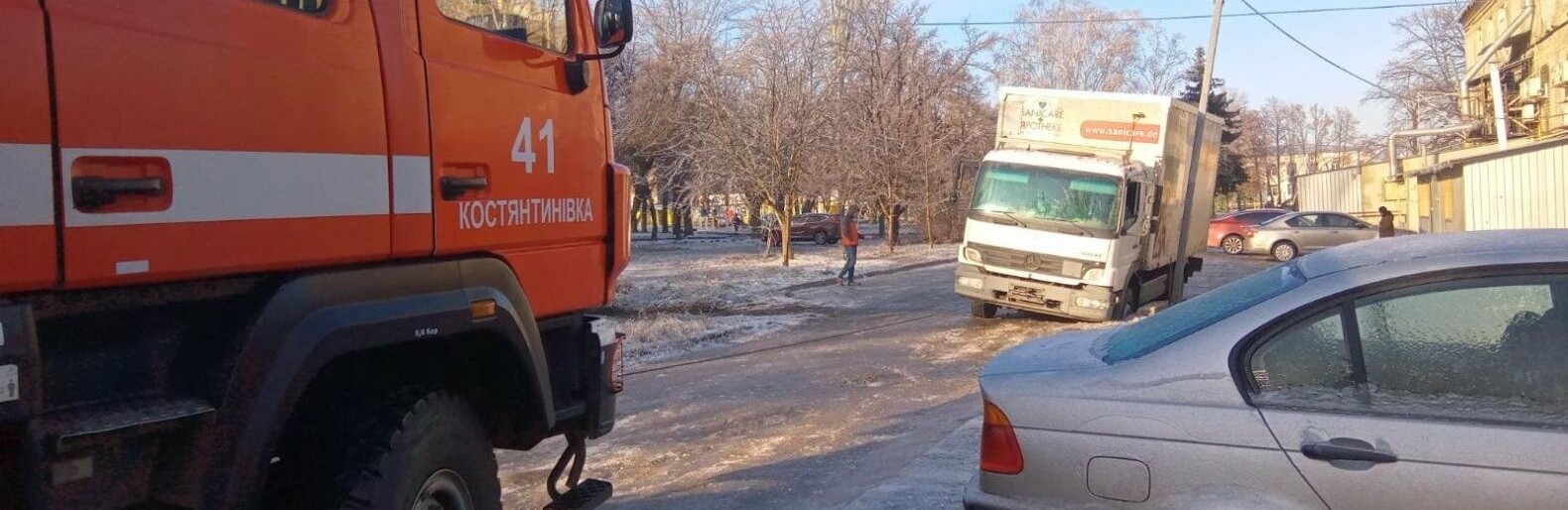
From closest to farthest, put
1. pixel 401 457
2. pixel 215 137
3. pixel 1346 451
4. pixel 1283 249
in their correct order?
pixel 215 137 < pixel 1346 451 < pixel 401 457 < pixel 1283 249

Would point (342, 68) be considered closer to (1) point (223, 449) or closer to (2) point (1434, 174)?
(1) point (223, 449)

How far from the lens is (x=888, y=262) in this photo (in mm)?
29469

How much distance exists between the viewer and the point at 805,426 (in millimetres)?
8781

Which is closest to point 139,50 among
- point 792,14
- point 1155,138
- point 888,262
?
point 1155,138

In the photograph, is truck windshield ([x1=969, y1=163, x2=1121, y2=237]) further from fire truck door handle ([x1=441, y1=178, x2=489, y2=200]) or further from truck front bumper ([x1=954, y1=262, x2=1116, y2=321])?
fire truck door handle ([x1=441, y1=178, x2=489, y2=200])

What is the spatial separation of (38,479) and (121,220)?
25.5 inches

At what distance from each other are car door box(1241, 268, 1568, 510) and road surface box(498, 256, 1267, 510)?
7.44ft

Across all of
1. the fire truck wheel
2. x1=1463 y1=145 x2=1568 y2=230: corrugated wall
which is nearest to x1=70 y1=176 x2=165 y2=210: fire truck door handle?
the fire truck wheel

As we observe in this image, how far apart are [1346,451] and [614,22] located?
3.20 meters

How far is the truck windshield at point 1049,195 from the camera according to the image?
14312 millimetres

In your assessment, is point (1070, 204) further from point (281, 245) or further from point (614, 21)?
point (281, 245)

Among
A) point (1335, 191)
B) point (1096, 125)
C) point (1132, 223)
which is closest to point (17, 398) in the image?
point (1132, 223)

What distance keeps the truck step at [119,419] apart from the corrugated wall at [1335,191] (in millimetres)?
49202

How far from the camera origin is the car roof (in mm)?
3551
